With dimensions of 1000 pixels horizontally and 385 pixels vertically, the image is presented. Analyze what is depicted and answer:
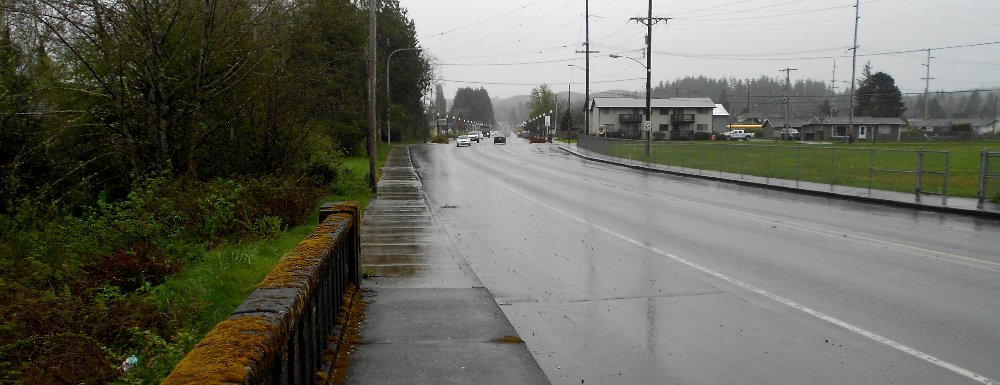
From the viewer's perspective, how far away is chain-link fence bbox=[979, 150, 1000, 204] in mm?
20391

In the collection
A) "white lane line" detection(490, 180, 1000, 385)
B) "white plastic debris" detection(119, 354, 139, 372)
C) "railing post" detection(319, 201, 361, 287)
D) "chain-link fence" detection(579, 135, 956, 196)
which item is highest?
"railing post" detection(319, 201, 361, 287)

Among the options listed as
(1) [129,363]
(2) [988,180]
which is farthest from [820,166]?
(1) [129,363]

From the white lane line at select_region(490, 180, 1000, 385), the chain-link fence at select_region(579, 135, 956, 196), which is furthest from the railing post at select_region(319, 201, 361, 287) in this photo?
the chain-link fence at select_region(579, 135, 956, 196)

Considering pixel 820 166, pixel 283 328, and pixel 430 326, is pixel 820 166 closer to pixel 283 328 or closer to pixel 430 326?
pixel 430 326

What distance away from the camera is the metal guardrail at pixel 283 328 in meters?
3.00

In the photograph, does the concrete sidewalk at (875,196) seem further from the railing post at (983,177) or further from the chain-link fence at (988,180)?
the chain-link fence at (988,180)

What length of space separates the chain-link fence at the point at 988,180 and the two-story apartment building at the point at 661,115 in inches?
3538

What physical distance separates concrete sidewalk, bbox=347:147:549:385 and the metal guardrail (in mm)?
528

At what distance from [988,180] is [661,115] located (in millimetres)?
93295

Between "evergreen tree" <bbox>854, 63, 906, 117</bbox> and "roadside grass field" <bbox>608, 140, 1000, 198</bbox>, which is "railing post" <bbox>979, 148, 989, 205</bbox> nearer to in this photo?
"roadside grass field" <bbox>608, 140, 1000, 198</bbox>

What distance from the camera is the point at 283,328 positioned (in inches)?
149

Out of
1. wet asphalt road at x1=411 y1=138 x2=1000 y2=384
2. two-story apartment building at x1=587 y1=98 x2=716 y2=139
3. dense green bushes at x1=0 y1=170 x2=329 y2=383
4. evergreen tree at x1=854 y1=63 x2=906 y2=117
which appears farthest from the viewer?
evergreen tree at x1=854 y1=63 x2=906 y2=117

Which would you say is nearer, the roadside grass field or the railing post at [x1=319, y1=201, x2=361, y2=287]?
the railing post at [x1=319, y1=201, x2=361, y2=287]

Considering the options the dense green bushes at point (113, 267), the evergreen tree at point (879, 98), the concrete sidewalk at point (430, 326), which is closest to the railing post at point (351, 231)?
the concrete sidewalk at point (430, 326)
